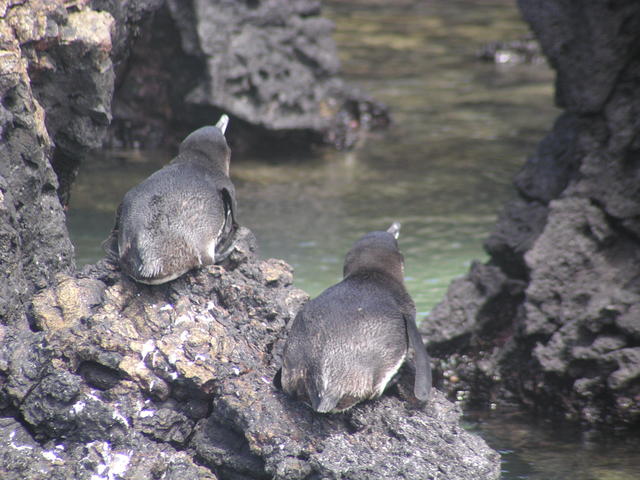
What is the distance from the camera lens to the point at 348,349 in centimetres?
292

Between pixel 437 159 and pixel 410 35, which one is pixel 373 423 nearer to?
pixel 437 159

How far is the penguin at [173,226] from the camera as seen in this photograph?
3139 millimetres

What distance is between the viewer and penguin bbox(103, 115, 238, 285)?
314 centimetres

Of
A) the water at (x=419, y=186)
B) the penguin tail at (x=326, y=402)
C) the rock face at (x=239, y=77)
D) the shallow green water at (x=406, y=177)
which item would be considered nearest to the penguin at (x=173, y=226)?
the penguin tail at (x=326, y=402)

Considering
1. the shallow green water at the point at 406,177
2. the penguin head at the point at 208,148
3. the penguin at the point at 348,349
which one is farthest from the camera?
the shallow green water at the point at 406,177

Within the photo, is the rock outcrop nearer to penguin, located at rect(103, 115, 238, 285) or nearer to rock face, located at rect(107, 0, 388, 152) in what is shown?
penguin, located at rect(103, 115, 238, 285)

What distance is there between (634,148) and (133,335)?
2.31m

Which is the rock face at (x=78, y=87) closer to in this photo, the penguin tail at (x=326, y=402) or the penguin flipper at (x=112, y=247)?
the penguin flipper at (x=112, y=247)

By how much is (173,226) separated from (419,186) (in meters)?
4.34

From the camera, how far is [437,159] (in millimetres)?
8031

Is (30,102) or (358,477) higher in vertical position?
(30,102)

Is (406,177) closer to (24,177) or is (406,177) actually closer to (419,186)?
(419,186)

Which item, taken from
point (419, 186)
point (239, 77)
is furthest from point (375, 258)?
point (239, 77)

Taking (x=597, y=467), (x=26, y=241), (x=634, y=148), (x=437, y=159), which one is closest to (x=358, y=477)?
(x=597, y=467)
